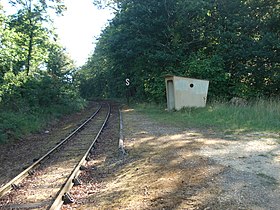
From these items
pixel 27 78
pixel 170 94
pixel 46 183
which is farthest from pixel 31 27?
pixel 46 183

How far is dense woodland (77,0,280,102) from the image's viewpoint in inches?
891

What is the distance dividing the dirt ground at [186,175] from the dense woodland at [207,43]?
522 inches

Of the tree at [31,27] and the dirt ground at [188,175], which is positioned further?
the tree at [31,27]

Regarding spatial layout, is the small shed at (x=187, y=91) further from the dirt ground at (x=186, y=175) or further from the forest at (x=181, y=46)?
the dirt ground at (x=186, y=175)

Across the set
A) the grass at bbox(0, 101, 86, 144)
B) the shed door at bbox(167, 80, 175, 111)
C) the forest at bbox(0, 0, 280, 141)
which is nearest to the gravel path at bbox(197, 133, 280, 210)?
the grass at bbox(0, 101, 86, 144)

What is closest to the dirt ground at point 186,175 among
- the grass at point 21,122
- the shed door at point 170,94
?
the grass at point 21,122

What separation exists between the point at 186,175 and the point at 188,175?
39 mm

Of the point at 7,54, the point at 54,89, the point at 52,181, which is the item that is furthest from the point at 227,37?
the point at 52,181

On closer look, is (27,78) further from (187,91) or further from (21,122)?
(187,91)

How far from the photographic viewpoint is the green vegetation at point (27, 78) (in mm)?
14125

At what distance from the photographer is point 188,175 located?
20.3 ft

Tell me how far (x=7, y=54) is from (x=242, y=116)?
426 inches

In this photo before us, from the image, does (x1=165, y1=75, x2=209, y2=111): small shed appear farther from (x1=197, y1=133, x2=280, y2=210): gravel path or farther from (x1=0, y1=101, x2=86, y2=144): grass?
(x1=197, y1=133, x2=280, y2=210): gravel path

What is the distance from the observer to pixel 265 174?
6047 millimetres
